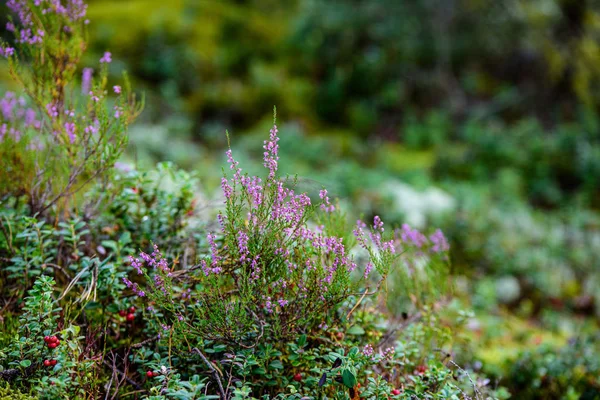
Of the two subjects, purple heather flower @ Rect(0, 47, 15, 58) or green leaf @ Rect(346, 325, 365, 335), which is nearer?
green leaf @ Rect(346, 325, 365, 335)

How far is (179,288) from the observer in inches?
82.0

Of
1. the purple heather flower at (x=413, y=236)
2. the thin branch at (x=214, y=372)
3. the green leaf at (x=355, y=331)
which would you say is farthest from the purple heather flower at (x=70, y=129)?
the purple heather flower at (x=413, y=236)

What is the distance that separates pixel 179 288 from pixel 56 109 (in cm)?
112

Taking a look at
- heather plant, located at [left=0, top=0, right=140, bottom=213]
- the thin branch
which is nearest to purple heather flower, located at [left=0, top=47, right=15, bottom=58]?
heather plant, located at [left=0, top=0, right=140, bottom=213]

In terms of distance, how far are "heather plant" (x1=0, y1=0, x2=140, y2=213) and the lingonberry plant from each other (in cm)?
1

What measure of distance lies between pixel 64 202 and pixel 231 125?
8.27 meters

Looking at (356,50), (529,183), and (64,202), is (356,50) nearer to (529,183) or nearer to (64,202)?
A: (529,183)

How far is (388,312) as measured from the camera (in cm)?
271

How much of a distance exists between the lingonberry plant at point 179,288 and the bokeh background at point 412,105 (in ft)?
11.6

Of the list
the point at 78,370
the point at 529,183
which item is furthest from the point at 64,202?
the point at 529,183

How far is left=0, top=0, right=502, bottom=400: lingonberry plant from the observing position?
179 cm

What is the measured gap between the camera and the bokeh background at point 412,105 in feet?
20.7

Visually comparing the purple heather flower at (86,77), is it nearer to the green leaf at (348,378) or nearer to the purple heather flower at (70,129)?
the purple heather flower at (70,129)

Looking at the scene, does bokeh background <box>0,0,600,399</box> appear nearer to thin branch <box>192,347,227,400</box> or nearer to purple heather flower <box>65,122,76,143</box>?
purple heather flower <box>65,122,76,143</box>
